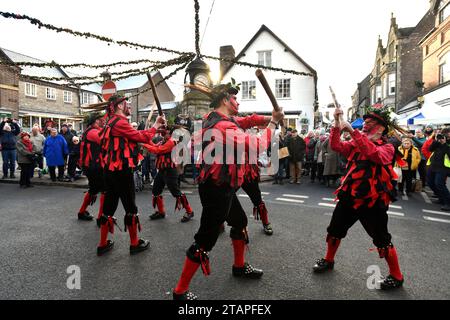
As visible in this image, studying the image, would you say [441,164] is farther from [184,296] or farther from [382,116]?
[184,296]

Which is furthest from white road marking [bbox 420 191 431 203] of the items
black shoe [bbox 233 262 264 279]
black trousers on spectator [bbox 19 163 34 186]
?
A: black trousers on spectator [bbox 19 163 34 186]

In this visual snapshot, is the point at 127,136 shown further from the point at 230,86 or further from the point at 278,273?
the point at 278,273

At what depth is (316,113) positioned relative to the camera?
2388 cm

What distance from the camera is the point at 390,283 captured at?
286 centimetres

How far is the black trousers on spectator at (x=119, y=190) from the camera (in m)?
3.63

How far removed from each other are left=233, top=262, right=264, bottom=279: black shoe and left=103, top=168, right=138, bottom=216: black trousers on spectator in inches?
61.1

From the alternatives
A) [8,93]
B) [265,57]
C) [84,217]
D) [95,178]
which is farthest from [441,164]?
[8,93]

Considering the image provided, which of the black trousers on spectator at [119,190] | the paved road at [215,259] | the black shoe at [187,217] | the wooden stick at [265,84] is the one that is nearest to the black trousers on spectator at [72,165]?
the paved road at [215,259]

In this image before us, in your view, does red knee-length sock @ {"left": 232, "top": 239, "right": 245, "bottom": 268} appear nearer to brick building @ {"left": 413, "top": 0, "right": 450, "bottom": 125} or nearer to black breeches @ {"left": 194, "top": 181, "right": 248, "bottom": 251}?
black breeches @ {"left": 194, "top": 181, "right": 248, "bottom": 251}

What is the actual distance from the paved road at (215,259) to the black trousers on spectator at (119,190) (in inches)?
24.0

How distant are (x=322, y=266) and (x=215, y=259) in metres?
1.25

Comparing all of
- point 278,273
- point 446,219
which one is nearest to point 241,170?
point 278,273

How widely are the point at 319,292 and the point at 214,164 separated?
1610 millimetres

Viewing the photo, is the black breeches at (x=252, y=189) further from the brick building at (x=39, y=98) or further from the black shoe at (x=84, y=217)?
the brick building at (x=39, y=98)
